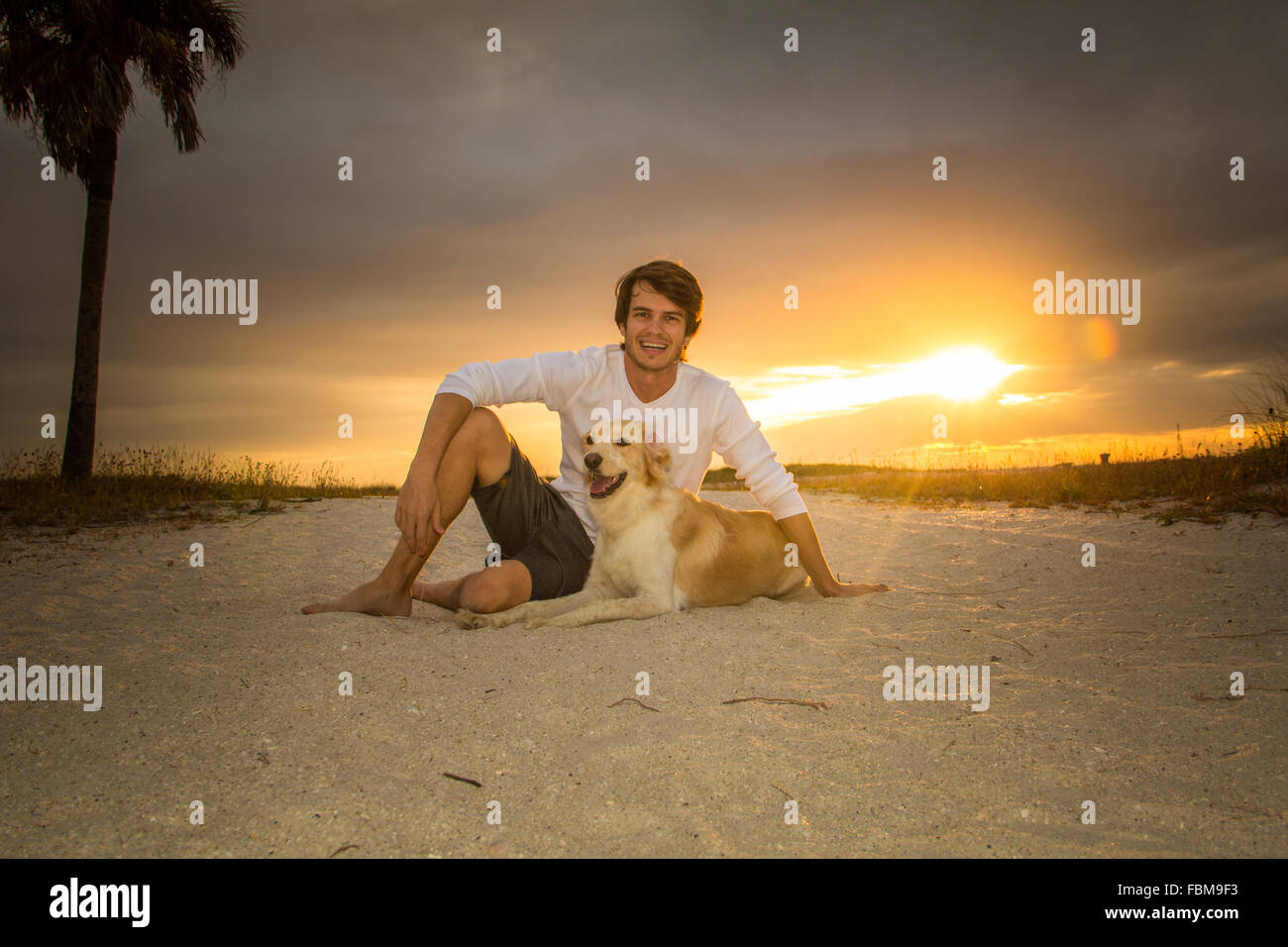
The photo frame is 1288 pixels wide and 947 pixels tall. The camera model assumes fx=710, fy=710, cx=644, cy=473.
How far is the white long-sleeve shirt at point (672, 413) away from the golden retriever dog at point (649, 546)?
0.18 meters

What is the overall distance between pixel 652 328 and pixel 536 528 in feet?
5.35

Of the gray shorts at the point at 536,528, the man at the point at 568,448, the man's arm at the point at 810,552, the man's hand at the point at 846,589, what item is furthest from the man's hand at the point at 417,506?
the man's hand at the point at 846,589

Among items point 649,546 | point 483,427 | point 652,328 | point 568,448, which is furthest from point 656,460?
point 483,427

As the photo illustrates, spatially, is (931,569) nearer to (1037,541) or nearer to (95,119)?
(1037,541)

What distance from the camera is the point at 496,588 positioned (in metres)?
4.76

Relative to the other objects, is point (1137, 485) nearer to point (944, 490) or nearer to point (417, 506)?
point (944, 490)

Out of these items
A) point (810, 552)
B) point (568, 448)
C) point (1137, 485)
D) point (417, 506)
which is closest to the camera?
point (417, 506)

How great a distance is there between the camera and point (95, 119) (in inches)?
453

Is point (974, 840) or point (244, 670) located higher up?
point (244, 670)

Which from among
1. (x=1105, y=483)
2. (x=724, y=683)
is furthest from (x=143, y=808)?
(x=1105, y=483)

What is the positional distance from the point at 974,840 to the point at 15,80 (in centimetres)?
1609

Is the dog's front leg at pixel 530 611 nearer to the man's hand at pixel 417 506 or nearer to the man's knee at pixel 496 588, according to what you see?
the man's knee at pixel 496 588

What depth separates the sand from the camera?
2.25 metres

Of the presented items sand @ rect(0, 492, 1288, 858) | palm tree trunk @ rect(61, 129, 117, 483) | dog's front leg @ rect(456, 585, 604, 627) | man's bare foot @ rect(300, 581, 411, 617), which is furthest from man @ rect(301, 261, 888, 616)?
palm tree trunk @ rect(61, 129, 117, 483)
